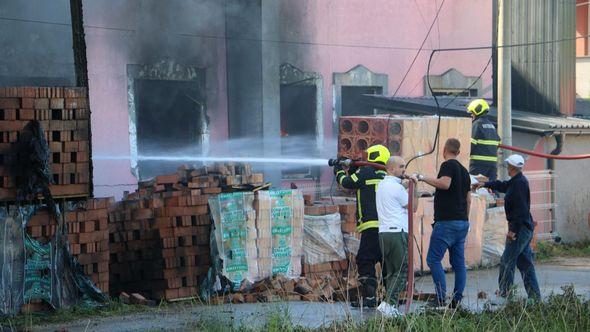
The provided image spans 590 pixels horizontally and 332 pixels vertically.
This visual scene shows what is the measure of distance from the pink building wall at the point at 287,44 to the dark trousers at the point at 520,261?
21.5 feet

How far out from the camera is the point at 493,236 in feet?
43.3

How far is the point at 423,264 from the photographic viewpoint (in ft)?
39.8

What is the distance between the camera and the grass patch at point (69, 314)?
863cm

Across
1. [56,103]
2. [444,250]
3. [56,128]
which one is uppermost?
[56,103]

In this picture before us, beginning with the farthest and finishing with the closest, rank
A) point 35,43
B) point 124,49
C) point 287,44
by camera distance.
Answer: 1. point 287,44
2. point 124,49
3. point 35,43

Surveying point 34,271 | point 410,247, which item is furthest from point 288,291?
point 34,271

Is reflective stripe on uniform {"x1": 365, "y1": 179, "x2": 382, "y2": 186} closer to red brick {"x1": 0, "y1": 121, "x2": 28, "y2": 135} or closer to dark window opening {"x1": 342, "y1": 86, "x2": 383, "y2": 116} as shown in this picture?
red brick {"x1": 0, "y1": 121, "x2": 28, "y2": 135}

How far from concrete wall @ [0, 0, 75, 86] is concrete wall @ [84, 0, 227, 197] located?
0.57m

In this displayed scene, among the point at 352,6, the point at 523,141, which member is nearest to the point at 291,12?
the point at 352,6

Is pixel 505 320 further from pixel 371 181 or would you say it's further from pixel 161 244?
pixel 161 244

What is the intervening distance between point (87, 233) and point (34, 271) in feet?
2.18

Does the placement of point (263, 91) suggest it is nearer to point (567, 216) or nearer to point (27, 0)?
point (27, 0)

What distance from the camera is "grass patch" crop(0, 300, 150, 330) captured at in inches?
340

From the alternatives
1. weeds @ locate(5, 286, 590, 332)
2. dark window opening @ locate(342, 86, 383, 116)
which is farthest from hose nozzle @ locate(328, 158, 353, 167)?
dark window opening @ locate(342, 86, 383, 116)
